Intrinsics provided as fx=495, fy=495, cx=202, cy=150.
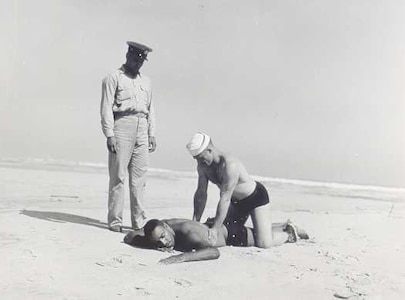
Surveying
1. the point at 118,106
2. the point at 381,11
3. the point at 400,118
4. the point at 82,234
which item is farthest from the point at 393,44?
the point at 82,234

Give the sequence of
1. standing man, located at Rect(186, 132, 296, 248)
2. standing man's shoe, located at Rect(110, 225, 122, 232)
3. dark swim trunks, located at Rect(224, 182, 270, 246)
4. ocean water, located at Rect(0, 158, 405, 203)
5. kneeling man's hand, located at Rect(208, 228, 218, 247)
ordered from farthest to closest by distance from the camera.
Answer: ocean water, located at Rect(0, 158, 405, 203)
standing man's shoe, located at Rect(110, 225, 122, 232)
dark swim trunks, located at Rect(224, 182, 270, 246)
standing man, located at Rect(186, 132, 296, 248)
kneeling man's hand, located at Rect(208, 228, 218, 247)

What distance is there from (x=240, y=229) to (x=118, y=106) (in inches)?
57.6

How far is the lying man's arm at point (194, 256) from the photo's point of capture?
127 inches

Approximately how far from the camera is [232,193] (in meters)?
4.05

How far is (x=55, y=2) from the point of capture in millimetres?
4742

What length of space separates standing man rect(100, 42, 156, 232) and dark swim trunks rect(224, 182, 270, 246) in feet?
2.68

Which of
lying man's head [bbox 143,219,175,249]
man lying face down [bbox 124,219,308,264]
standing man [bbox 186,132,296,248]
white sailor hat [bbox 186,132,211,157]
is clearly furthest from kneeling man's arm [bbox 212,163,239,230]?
lying man's head [bbox 143,219,175,249]

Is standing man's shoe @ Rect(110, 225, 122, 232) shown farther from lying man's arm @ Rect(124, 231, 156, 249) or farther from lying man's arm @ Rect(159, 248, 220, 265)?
lying man's arm @ Rect(159, 248, 220, 265)

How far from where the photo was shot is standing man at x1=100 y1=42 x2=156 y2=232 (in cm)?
415

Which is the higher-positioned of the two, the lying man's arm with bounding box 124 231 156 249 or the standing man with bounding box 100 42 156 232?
the standing man with bounding box 100 42 156 232

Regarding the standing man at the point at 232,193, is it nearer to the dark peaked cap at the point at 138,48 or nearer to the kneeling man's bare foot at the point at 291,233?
the kneeling man's bare foot at the point at 291,233

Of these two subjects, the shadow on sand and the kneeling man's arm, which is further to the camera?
the shadow on sand

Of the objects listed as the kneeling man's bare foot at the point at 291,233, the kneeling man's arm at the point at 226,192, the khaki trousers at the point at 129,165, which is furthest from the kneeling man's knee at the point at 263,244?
the khaki trousers at the point at 129,165

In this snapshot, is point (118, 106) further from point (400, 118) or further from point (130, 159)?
point (400, 118)
